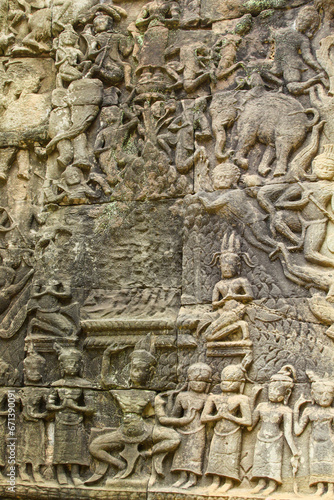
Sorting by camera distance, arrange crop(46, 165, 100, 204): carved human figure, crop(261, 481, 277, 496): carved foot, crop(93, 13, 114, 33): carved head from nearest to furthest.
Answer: crop(261, 481, 277, 496): carved foot, crop(46, 165, 100, 204): carved human figure, crop(93, 13, 114, 33): carved head

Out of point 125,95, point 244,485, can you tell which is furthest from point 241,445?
point 125,95

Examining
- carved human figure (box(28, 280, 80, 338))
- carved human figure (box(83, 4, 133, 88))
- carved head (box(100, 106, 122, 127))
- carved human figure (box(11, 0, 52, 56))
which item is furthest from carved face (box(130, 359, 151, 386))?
carved human figure (box(11, 0, 52, 56))

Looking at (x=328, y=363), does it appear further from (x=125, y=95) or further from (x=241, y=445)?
(x=125, y=95)

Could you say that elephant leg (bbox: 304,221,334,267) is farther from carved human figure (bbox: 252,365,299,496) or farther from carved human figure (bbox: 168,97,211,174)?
carved human figure (bbox: 168,97,211,174)

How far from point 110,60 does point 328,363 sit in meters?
3.79

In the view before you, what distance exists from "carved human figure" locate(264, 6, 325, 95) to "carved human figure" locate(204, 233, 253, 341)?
167 centimetres

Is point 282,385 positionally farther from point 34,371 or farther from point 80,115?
point 80,115

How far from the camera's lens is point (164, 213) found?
5586 mm

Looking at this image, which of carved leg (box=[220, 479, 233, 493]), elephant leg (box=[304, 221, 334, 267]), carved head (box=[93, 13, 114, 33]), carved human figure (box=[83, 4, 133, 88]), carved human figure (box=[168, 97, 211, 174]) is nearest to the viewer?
carved leg (box=[220, 479, 233, 493])

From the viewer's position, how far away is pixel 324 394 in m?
4.48

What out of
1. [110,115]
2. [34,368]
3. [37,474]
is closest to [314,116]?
[110,115]

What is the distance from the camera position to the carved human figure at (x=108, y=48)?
6.16 m

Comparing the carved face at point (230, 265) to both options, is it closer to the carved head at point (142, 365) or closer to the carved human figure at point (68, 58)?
the carved head at point (142, 365)

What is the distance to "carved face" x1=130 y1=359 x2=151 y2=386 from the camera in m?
5.11
